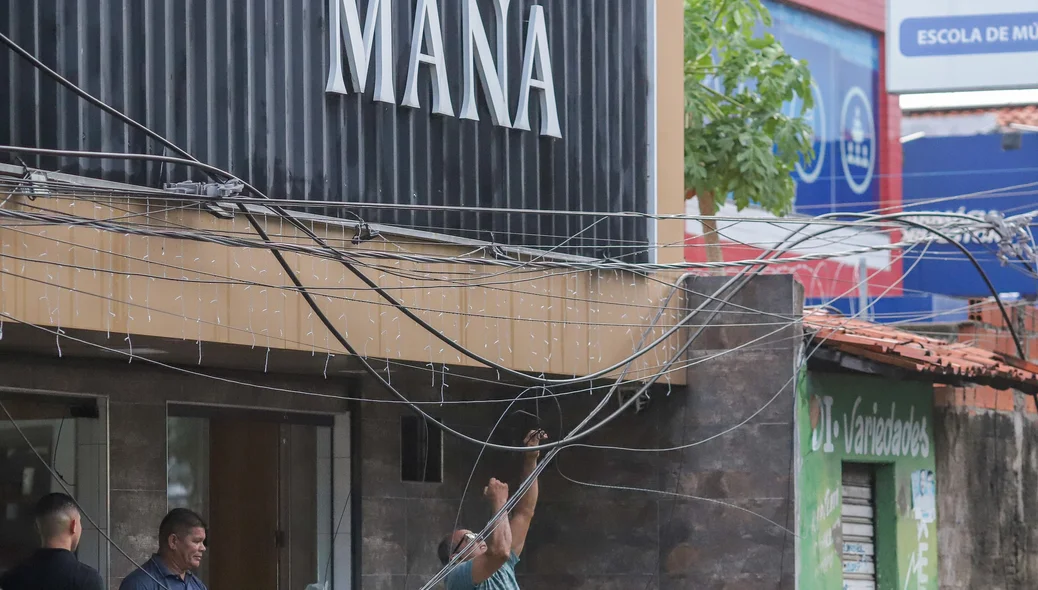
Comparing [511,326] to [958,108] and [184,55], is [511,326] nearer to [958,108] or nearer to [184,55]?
[184,55]

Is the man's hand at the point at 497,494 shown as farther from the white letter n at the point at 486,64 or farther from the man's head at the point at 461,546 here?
the white letter n at the point at 486,64

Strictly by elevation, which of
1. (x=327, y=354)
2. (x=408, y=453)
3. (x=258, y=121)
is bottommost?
(x=408, y=453)

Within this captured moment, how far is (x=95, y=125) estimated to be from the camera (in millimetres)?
7637

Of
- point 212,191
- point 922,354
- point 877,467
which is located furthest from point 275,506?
point 877,467

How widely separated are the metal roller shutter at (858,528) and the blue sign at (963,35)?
4.48 metres

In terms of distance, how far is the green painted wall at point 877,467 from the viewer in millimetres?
11172

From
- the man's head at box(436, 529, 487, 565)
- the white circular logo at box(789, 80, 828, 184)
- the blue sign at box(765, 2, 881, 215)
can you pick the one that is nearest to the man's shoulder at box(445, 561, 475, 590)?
the man's head at box(436, 529, 487, 565)

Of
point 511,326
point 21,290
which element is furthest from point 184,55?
point 511,326

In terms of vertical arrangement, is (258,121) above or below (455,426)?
above

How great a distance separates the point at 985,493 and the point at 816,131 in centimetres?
934

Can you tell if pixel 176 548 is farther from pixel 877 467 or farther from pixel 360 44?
pixel 877 467

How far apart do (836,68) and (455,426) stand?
13819 millimetres

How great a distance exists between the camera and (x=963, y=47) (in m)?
15.0

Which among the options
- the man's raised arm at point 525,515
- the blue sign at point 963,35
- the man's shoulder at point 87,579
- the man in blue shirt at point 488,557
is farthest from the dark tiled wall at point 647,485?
the blue sign at point 963,35
